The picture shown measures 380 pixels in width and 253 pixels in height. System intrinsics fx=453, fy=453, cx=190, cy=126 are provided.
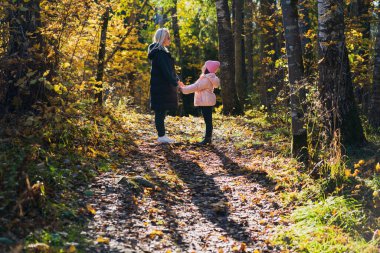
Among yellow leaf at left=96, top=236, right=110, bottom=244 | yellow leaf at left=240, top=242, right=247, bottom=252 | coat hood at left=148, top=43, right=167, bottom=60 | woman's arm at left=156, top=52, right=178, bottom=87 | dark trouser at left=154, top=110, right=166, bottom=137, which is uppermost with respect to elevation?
coat hood at left=148, top=43, right=167, bottom=60

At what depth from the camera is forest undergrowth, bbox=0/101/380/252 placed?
4715 millimetres

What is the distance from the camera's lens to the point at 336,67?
765 cm

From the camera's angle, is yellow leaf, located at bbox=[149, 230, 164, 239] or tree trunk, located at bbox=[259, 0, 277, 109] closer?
yellow leaf, located at bbox=[149, 230, 164, 239]

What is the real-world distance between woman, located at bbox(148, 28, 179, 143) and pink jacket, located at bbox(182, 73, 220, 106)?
18.8 inches

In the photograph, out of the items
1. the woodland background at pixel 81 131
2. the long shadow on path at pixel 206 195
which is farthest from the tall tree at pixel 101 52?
the long shadow on path at pixel 206 195

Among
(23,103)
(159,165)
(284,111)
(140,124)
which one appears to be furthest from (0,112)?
(284,111)

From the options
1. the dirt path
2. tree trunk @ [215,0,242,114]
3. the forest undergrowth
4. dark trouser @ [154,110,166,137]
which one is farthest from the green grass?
tree trunk @ [215,0,242,114]

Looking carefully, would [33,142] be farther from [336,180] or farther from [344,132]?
[344,132]

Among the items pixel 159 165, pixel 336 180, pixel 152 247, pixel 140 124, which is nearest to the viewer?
pixel 152 247

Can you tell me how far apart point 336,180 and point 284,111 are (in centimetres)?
→ 601

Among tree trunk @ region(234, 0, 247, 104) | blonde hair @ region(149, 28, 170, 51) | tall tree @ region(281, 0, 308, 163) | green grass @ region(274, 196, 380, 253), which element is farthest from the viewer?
tree trunk @ region(234, 0, 247, 104)

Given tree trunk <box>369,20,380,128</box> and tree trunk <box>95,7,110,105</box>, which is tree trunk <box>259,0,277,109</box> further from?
tree trunk <box>95,7,110,105</box>

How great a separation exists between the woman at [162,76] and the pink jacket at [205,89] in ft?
1.56

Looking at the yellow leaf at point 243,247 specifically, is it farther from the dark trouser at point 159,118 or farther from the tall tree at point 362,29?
the tall tree at point 362,29
